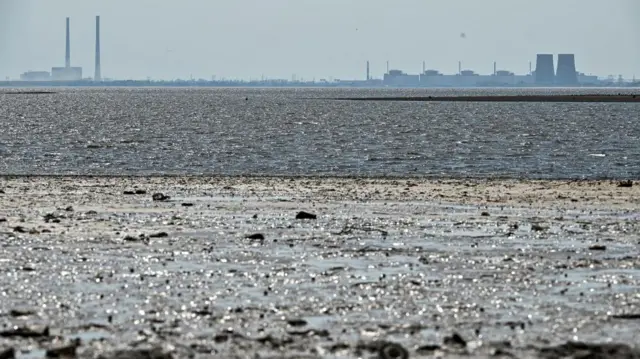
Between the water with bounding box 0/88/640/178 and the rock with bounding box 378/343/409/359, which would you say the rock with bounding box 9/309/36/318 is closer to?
the rock with bounding box 378/343/409/359

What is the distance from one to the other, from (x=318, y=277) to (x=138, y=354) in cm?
766

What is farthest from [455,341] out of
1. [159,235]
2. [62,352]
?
[159,235]

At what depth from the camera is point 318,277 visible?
24156 millimetres

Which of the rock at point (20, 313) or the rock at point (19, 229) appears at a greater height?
the rock at point (19, 229)

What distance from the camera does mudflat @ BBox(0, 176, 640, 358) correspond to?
59.3ft

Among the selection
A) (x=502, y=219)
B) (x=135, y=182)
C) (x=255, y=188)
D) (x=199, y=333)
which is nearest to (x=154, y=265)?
(x=199, y=333)

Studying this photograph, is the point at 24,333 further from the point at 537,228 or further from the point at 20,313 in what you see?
the point at 537,228

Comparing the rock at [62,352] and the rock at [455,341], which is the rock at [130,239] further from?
the rock at [455,341]

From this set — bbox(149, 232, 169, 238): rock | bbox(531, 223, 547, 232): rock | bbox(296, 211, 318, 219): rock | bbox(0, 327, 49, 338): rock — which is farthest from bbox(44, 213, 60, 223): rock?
bbox(0, 327, 49, 338): rock

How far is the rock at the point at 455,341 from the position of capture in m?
17.8

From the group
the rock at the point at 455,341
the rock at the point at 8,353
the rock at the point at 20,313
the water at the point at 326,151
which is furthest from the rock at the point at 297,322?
the water at the point at 326,151

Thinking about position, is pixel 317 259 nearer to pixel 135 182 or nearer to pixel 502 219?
pixel 502 219

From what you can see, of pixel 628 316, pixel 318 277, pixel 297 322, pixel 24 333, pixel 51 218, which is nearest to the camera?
pixel 24 333

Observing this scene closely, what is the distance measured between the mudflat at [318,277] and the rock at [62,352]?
0.04m
